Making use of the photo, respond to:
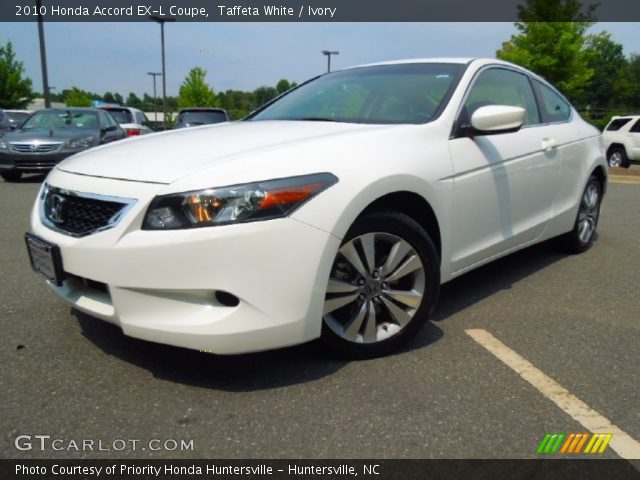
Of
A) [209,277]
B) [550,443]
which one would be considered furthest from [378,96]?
[550,443]

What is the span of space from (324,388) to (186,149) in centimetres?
122

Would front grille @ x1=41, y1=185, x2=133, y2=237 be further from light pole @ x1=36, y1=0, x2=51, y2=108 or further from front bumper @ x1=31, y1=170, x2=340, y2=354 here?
light pole @ x1=36, y1=0, x2=51, y2=108

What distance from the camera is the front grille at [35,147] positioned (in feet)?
29.5

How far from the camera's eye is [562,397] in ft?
7.32

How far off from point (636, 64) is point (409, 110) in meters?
75.8

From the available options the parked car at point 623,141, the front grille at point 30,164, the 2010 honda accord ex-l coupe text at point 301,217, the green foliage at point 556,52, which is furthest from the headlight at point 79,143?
the green foliage at point 556,52

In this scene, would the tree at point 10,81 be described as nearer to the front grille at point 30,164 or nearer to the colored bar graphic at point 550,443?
the front grille at point 30,164

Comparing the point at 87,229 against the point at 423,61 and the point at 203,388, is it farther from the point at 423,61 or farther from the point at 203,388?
the point at 423,61

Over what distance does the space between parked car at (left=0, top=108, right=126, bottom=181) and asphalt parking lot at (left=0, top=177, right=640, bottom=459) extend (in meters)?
6.56

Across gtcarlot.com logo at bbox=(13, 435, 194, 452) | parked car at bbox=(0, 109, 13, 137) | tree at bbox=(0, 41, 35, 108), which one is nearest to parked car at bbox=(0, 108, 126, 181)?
parked car at bbox=(0, 109, 13, 137)

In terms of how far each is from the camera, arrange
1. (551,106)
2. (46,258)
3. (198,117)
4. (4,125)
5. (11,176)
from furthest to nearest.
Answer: (198,117) → (4,125) → (11,176) → (551,106) → (46,258)

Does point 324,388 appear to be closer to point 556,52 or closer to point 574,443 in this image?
point 574,443

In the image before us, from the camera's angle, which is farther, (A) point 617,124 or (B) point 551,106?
(A) point 617,124

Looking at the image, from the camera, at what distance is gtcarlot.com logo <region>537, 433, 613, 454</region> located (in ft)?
6.22
